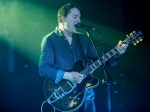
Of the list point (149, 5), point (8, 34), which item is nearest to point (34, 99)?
point (8, 34)

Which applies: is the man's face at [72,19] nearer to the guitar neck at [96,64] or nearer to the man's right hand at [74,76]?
the guitar neck at [96,64]

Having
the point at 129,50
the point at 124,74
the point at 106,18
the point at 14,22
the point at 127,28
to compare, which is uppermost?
the point at 14,22

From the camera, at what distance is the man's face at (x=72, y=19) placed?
3004 millimetres

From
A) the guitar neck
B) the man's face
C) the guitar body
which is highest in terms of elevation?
the man's face

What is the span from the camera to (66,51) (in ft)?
9.62

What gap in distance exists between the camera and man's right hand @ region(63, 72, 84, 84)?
2641mm

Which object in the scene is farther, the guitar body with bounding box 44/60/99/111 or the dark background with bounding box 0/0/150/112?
the dark background with bounding box 0/0/150/112

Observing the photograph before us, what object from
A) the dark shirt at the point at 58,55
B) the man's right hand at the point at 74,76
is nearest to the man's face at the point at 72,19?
the dark shirt at the point at 58,55

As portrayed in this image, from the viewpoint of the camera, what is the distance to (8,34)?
675cm

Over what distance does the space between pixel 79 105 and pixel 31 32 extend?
3.89 meters

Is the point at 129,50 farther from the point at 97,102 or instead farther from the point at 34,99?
the point at 34,99

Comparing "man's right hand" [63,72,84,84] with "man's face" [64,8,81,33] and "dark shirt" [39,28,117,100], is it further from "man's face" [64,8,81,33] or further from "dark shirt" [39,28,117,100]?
"man's face" [64,8,81,33]

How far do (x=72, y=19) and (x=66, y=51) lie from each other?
1.53 feet

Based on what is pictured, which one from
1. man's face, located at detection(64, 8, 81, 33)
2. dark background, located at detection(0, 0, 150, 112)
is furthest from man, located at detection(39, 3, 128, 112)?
dark background, located at detection(0, 0, 150, 112)
